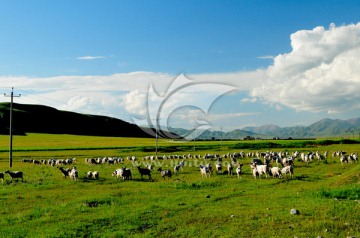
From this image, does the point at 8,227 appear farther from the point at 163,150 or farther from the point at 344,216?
the point at 163,150

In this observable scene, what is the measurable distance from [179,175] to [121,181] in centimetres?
665

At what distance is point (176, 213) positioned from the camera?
714 inches

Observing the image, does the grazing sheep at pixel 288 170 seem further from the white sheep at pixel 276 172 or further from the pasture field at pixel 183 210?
the pasture field at pixel 183 210

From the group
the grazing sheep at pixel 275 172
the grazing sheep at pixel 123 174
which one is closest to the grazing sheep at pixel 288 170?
the grazing sheep at pixel 275 172

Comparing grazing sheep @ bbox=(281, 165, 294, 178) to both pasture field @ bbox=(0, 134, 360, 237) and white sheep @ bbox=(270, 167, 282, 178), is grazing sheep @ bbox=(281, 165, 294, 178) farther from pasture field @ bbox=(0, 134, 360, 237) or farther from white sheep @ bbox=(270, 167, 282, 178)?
pasture field @ bbox=(0, 134, 360, 237)

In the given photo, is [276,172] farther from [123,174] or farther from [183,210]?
[183,210]

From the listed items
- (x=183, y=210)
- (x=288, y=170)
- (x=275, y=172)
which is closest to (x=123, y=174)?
(x=275, y=172)

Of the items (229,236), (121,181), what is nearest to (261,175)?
(121,181)

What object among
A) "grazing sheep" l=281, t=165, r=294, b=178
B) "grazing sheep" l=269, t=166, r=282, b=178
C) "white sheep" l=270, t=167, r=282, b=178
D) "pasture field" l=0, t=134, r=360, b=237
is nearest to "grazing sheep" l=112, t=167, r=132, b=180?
"pasture field" l=0, t=134, r=360, b=237

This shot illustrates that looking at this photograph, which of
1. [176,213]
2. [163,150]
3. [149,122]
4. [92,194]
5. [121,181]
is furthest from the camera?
[163,150]

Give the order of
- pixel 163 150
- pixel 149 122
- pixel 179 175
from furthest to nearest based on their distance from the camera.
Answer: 1. pixel 163 150
2. pixel 149 122
3. pixel 179 175

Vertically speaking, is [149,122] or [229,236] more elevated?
[149,122]

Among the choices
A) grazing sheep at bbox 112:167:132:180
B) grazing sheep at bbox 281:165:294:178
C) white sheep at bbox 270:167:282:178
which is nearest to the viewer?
white sheep at bbox 270:167:282:178

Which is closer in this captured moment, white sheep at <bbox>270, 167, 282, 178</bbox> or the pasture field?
the pasture field
